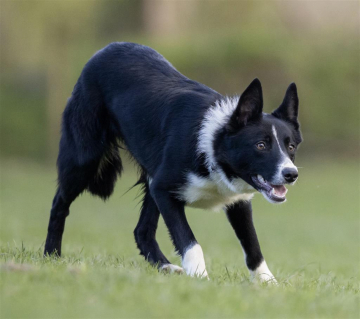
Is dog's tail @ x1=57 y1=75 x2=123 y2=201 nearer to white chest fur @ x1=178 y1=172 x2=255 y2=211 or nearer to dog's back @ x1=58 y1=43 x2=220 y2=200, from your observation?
dog's back @ x1=58 y1=43 x2=220 y2=200

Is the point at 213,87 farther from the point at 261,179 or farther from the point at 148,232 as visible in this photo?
the point at 261,179

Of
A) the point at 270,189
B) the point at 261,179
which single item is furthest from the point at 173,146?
the point at 270,189

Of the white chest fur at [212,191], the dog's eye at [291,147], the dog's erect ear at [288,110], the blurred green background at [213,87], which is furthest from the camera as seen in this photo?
the blurred green background at [213,87]

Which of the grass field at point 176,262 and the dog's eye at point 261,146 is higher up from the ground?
the dog's eye at point 261,146

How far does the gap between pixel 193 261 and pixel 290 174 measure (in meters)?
0.98

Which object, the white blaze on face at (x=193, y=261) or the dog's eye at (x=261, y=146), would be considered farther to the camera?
the dog's eye at (x=261, y=146)

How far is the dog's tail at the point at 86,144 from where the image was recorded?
669 centimetres

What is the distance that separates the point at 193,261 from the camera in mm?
5398

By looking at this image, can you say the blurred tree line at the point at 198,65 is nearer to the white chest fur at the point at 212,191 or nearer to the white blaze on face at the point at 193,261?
the white chest fur at the point at 212,191

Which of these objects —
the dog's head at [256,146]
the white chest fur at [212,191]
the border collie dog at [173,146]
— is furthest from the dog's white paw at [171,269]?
the dog's head at [256,146]

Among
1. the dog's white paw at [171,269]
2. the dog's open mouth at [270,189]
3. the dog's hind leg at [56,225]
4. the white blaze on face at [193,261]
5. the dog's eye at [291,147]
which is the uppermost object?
the dog's eye at [291,147]

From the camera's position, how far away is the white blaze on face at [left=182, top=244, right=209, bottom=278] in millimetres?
5328

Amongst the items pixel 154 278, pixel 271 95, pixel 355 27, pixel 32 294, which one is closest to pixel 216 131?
pixel 154 278

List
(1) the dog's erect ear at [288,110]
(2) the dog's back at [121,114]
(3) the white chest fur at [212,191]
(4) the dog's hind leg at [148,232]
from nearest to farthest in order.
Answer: (3) the white chest fur at [212,191] < (1) the dog's erect ear at [288,110] < (2) the dog's back at [121,114] < (4) the dog's hind leg at [148,232]
